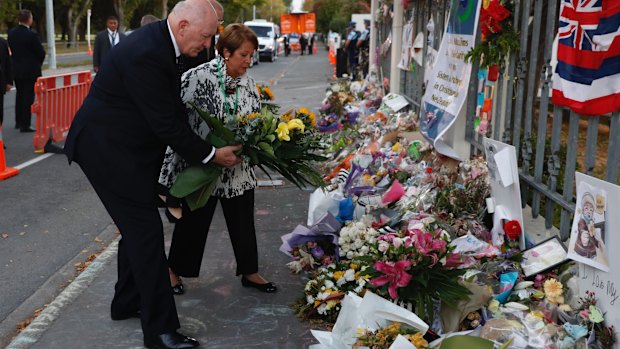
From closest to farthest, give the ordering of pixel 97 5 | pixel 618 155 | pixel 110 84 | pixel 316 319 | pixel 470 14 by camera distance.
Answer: pixel 618 155 → pixel 110 84 → pixel 316 319 → pixel 470 14 → pixel 97 5

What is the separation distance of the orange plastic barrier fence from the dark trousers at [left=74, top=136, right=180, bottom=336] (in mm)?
7026

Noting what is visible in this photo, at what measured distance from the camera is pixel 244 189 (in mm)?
4754

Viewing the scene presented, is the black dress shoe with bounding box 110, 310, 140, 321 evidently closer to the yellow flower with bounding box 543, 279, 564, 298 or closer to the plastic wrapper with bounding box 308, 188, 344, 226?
the plastic wrapper with bounding box 308, 188, 344, 226

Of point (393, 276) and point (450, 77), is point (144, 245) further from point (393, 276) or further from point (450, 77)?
point (450, 77)

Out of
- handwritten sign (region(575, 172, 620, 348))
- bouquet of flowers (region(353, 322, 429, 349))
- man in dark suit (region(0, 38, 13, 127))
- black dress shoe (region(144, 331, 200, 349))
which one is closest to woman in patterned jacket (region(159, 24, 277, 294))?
black dress shoe (region(144, 331, 200, 349))

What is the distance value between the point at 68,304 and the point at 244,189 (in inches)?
54.4

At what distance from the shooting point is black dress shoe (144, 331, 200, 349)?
3.96 m

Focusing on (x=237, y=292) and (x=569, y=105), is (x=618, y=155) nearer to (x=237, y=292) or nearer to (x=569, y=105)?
(x=569, y=105)

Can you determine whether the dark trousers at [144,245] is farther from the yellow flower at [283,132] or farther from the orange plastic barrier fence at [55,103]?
the orange plastic barrier fence at [55,103]

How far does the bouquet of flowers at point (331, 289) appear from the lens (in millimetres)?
4355

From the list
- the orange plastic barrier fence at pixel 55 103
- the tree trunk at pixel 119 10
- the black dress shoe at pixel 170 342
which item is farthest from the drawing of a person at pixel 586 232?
the tree trunk at pixel 119 10

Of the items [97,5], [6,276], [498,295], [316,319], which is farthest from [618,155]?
[97,5]

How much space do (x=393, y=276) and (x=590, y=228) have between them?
3.35 ft

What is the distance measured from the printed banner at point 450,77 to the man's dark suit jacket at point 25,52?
7912 mm
